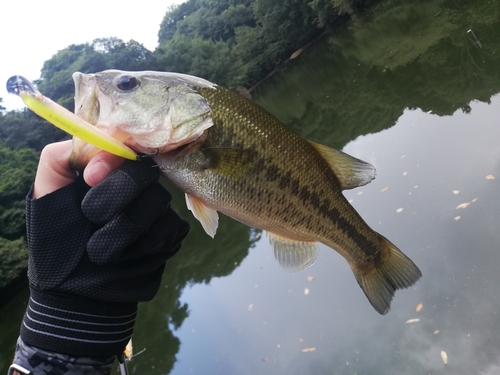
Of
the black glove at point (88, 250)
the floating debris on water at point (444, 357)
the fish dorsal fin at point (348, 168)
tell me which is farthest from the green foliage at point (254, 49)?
the black glove at point (88, 250)

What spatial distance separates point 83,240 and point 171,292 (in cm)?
966

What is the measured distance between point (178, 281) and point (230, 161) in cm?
1016

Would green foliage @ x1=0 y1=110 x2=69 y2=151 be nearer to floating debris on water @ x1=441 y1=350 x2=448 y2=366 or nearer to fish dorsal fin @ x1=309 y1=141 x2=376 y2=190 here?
floating debris on water @ x1=441 y1=350 x2=448 y2=366

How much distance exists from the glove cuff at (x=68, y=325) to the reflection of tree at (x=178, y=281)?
644 cm

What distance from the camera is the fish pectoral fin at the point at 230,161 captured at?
242cm

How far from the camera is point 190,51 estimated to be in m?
55.5

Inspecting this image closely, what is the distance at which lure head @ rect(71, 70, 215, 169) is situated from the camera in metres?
2.26

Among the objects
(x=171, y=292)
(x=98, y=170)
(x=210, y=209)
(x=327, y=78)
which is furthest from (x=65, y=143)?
(x=327, y=78)

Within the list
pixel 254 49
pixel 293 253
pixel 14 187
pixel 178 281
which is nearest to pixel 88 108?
pixel 293 253

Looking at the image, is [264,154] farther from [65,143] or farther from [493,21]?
[493,21]

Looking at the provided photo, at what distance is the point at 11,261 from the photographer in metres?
19.1

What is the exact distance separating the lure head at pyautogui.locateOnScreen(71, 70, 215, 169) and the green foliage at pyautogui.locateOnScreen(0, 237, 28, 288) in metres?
19.7

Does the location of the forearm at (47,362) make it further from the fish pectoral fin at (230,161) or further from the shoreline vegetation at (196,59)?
the shoreline vegetation at (196,59)

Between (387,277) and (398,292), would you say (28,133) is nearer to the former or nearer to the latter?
(398,292)
